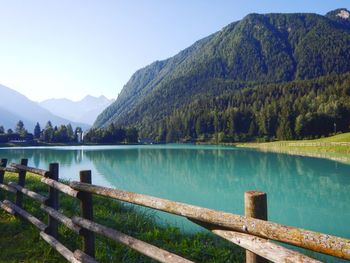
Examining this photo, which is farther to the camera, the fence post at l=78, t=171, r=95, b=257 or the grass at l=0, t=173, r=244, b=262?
the grass at l=0, t=173, r=244, b=262

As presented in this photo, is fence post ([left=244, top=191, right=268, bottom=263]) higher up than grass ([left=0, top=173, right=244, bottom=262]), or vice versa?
fence post ([left=244, top=191, right=268, bottom=263])

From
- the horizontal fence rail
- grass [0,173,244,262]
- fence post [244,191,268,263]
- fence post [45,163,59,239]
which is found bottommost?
grass [0,173,244,262]

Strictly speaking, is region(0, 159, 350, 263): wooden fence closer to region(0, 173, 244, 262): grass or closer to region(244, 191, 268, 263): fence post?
region(244, 191, 268, 263): fence post

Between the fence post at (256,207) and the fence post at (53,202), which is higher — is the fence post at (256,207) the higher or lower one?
the higher one

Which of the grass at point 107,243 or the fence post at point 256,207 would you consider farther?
the grass at point 107,243

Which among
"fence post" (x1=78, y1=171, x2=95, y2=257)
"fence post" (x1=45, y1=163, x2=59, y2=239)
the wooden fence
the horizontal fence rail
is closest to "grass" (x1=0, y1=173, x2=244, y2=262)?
"fence post" (x1=45, y1=163, x2=59, y2=239)

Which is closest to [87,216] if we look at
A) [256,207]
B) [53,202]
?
[53,202]

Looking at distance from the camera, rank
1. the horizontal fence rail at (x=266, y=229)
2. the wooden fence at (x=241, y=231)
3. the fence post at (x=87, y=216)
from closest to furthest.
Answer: the horizontal fence rail at (x=266, y=229) → the wooden fence at (x=241, y=231) → the fence post at (x=87, y=216)

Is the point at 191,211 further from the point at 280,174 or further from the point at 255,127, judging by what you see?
the point at 255,127

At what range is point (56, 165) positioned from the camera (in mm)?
10938

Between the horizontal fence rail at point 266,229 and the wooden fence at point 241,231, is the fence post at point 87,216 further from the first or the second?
the horizontal fence rail at point 266,229

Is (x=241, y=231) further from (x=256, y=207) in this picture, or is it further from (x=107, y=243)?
(x=107, y=243)

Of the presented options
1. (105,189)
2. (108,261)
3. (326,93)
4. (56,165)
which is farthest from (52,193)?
(326,93)

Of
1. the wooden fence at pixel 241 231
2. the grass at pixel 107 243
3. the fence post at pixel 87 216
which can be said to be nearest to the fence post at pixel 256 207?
the wooden fence at pixel 241 231
